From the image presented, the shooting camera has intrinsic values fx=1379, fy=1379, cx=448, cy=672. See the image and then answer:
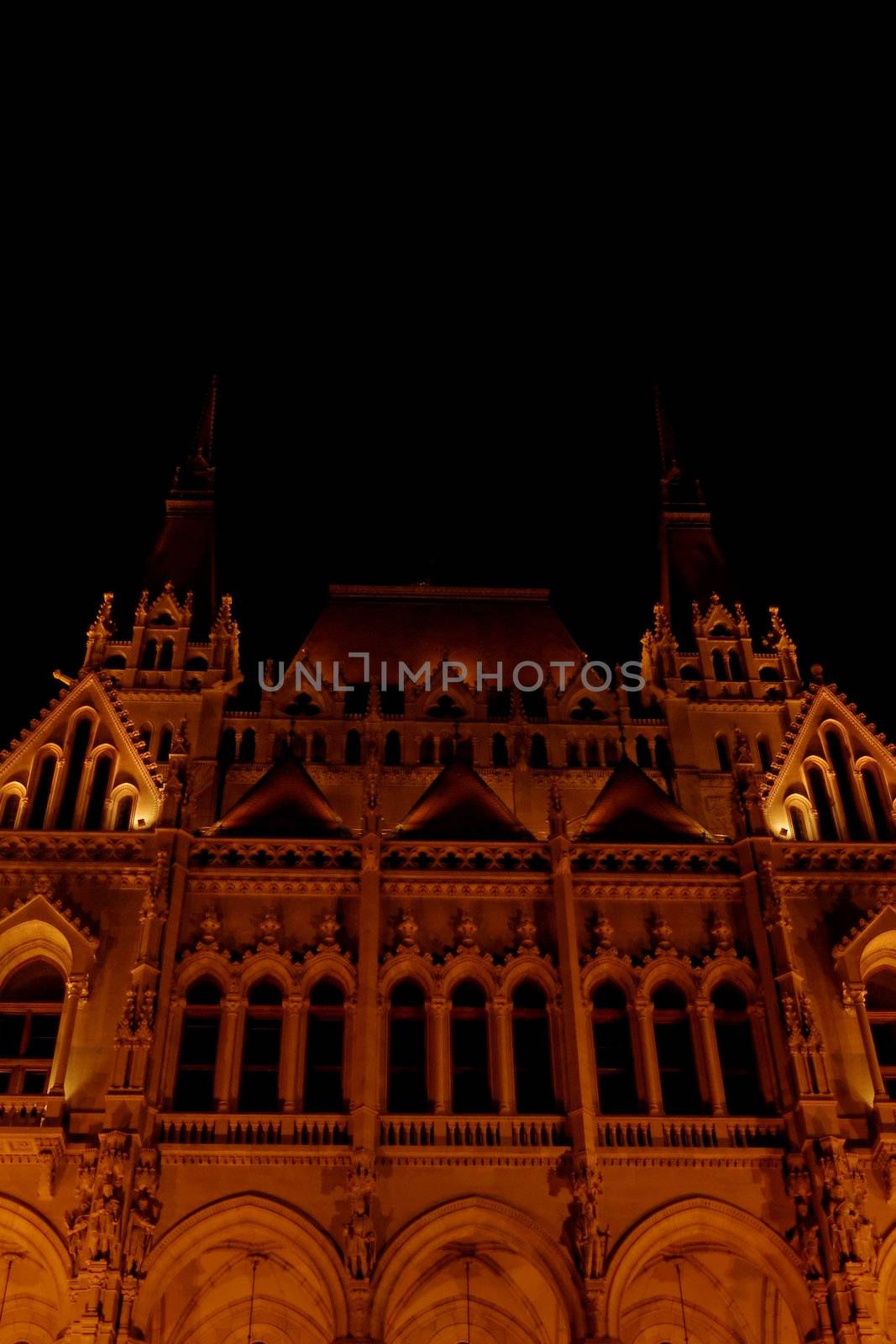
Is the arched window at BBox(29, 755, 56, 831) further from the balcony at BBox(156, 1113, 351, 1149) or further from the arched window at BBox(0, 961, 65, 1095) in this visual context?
the balcony at BBox(156, 1113, 351, 1149)

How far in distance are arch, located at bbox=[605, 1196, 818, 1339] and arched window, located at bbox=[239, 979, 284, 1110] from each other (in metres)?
6.91

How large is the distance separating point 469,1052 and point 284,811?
7.16 metres

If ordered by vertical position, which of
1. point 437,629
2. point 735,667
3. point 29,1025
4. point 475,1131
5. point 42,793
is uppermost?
point 437,629

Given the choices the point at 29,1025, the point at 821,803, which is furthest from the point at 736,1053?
the point at 29,1025

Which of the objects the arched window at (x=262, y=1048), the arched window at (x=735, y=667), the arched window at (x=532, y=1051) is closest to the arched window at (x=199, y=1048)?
the arched window at (x=262, y=1048)

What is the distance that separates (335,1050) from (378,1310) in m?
5.14

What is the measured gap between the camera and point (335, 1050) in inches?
1064

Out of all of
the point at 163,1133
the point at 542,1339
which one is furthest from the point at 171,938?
the point at 542,1339

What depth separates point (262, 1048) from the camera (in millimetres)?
26984

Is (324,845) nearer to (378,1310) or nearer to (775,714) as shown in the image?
(378,1310)

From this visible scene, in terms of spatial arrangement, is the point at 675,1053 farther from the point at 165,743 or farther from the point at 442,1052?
the point at 165,743

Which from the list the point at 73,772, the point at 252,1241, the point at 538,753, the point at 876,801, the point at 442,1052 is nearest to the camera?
the point at 252,1241

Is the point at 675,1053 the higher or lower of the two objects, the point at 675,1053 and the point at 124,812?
the lower

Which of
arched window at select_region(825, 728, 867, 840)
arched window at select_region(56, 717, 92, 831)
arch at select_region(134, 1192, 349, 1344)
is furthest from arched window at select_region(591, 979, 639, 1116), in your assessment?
arched window at select_region(56, 717, 92, 831)
